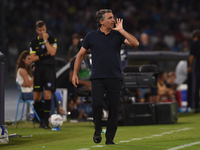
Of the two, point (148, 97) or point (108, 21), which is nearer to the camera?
point (108, 21)

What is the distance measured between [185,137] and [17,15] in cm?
1687

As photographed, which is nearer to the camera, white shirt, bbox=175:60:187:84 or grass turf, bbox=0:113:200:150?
grass turf, bbox=0:113:200:150

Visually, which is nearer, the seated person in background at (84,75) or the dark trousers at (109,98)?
the dark trousers at (109,98)

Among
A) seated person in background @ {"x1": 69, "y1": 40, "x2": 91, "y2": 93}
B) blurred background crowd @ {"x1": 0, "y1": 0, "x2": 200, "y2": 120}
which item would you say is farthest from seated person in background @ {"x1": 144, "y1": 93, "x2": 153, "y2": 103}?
blurred background crowd @ {"x1": 0, "y1": 0, "x2": 200, "y2": 120}

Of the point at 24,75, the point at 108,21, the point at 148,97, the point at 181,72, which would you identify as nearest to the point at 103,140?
the point at 108,21

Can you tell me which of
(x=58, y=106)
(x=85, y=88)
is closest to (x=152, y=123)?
(x=85, y=88)

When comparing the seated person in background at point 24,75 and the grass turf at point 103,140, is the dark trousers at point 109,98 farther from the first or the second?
the seated person in background at point 24,75

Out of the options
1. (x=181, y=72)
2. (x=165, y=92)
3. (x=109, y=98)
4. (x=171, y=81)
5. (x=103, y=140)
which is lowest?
(x=103, y=140)

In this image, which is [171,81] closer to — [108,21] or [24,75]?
[24,75]

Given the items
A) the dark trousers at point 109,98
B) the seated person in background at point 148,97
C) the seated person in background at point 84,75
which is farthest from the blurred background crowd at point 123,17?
the dark trousers at point 109,98

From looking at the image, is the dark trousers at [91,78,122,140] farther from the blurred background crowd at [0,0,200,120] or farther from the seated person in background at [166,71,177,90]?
the blurred background crowd at [0,0,200,120]

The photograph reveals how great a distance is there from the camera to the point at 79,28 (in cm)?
2311

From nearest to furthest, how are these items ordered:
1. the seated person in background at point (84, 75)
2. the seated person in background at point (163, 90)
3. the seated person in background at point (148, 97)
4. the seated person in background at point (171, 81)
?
1. the seated person in background at point (84, 75)
2. the seated person in background at point (148, 97)
3. the seated person in background at point (163, 90)
4. the seated person in background at point (171, 81)

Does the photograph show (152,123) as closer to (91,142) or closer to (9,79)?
(91,142)
